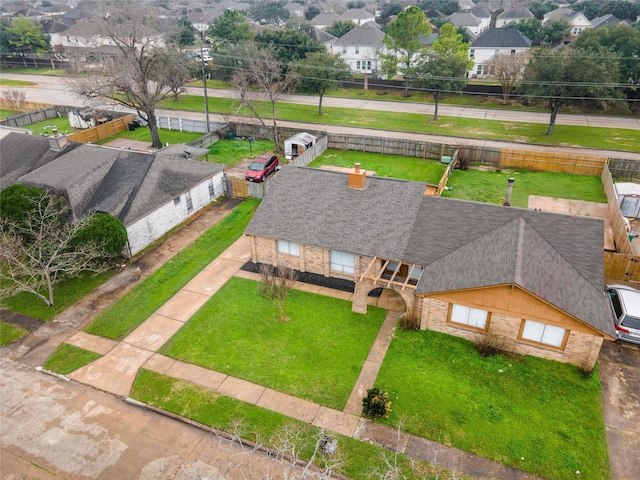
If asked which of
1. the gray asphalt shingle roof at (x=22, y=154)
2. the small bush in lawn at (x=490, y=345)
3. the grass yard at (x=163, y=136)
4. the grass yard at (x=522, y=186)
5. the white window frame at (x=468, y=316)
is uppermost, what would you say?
the gray asphalt shingle roof at (x=22, y=154)

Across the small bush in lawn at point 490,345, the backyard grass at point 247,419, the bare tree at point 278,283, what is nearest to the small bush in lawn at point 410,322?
the small bush in lawn at point 490,345

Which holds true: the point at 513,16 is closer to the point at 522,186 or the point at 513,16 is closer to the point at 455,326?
the point at 522,186

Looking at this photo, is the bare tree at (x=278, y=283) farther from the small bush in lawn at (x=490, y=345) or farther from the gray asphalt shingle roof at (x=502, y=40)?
the gray asphalt shingle roof at (x=502, y=40)

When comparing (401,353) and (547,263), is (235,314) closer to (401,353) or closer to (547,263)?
(401,353)

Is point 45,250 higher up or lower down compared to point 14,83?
lower down

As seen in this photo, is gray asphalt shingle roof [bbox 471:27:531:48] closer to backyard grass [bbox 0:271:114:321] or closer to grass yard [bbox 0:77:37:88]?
backyard grass [bbox 0:271:114:321]

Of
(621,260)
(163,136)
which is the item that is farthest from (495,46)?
(621,260)
